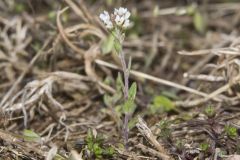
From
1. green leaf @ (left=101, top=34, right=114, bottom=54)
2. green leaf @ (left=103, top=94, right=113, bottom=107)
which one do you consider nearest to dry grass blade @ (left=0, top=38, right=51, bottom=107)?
green leaf @ (left=101, top=34, right=114, bottom=54)

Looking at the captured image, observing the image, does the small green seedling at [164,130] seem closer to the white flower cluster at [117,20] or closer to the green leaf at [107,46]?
the white flower cluster at [117,20]

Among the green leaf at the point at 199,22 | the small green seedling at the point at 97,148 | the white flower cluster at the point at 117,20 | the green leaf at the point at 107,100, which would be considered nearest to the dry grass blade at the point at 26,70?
the green leaf at the point at 107,100

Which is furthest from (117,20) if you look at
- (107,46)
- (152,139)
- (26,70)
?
(26,70)

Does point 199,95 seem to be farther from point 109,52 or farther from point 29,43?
point 29,43

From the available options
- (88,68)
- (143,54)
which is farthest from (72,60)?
(143,54)

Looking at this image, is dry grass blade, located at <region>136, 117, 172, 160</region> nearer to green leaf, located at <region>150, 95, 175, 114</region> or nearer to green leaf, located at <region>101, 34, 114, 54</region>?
green leaf, located at <region>150, 95, 175, 114</region>

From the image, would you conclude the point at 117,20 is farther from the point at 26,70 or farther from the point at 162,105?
the point at 26,70
